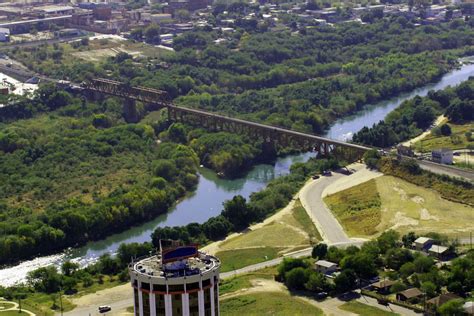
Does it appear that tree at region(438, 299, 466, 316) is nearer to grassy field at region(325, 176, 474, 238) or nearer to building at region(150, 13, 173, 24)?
grassy field at region(325, 176, 474, 238)

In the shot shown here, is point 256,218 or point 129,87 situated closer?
point 256,218

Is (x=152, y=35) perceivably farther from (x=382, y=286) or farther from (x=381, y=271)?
(x=382, y=286)

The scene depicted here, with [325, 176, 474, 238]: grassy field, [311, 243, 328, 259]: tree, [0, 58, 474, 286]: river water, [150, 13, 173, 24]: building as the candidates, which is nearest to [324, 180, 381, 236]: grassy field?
[325, 176, 474, 238]: grassy field

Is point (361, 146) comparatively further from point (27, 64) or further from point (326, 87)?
point (27, 64)

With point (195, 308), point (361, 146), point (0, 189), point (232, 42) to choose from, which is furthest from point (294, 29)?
point (195, 308)

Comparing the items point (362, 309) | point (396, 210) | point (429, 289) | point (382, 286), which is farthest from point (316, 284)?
point (396, 210)

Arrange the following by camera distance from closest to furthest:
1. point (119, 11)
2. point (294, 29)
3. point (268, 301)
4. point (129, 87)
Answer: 1. point (268, 301)
2. point (129, 87)
3. point (294, 29)
4. point (119, 11)

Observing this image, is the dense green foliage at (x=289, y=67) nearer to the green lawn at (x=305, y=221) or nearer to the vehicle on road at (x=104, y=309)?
the green lawn at (x=305, y=221)
